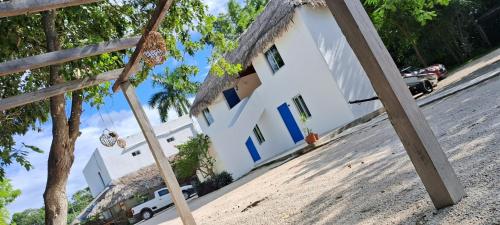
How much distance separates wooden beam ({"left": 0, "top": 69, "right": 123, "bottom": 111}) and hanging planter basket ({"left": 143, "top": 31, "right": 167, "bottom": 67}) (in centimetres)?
111

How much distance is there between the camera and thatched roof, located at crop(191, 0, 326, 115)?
18.6m

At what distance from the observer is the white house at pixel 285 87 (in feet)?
59.9

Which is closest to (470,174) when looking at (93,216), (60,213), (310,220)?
(310,220)

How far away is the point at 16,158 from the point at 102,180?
33430 millimetres

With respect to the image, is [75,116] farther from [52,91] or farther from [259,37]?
Answer: [259,37]

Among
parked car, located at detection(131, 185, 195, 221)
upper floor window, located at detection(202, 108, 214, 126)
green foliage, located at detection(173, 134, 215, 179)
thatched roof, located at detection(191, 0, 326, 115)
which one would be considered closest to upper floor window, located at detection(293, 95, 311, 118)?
thatched roof, located at detection(191, 0, 326, 115)

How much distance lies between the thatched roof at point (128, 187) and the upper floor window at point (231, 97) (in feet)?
38.8

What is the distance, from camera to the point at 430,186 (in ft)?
11.2

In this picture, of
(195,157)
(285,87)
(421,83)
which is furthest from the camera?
(195,157)

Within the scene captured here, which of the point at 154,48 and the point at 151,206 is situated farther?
the point at 151,206

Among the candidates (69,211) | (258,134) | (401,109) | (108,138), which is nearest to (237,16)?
(258,134)

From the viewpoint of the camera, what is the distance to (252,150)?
78.9 ft

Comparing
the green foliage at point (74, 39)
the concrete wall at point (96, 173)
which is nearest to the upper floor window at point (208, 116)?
the concrete wall at point (96, 173)

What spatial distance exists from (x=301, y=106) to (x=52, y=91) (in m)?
14.4
